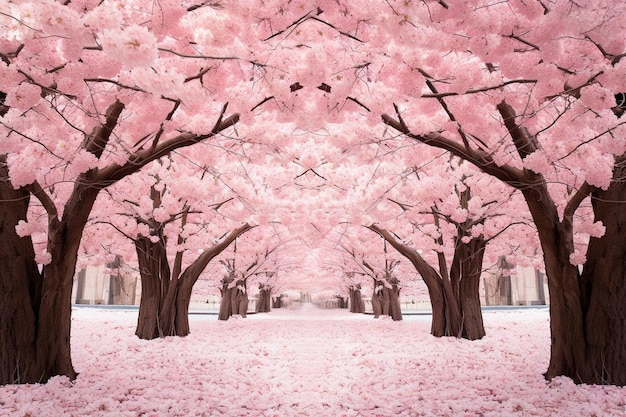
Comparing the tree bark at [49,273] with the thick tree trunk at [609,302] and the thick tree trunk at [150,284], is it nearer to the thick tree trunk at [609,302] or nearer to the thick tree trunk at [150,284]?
the thick tree trunk at [150,284]

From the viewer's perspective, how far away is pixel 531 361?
932 cm

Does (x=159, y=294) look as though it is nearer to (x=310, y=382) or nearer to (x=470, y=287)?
(x=310, y=382)

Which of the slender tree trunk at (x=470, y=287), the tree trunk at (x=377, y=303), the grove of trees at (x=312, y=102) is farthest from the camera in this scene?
the tree trunk at (x=377, y=303)

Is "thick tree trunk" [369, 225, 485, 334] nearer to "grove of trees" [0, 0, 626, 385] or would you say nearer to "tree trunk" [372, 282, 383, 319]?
"grove of trees" [0, 0, 626, 385]

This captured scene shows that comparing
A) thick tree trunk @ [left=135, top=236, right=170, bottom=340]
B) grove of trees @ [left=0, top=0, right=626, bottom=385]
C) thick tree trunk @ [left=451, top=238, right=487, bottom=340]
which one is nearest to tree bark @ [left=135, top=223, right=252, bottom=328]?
thick tree trunk @ [left=135, top=236, right=170, bottom=340]

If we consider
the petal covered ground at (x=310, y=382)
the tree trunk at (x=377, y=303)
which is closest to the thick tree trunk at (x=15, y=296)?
the petal covered ground at (x=310, y=382)

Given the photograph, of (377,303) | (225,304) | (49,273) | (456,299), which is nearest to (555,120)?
(49,273)

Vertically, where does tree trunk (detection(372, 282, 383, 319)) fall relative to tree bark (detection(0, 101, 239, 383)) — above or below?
below

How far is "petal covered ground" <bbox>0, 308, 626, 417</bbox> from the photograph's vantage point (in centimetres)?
579

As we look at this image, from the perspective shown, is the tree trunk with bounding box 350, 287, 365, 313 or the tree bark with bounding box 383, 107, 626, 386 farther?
the tree trunk with bounding box 350, 287, 365, 313

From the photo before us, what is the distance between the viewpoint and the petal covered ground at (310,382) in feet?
19.0

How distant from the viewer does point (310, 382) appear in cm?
817

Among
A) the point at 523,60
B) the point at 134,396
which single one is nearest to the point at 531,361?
the point at 523,60

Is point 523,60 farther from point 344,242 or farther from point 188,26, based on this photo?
point 344,242
